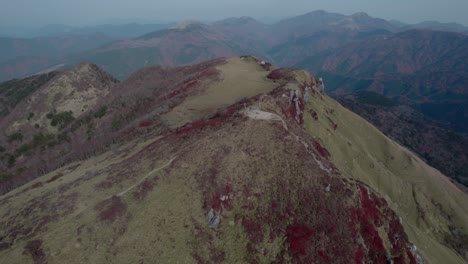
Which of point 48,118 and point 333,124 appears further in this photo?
point 48,118

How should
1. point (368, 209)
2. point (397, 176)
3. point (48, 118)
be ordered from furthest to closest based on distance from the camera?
point (48, 118), point (397, 176), point (368, 209)

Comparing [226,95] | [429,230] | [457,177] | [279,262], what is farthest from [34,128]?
[457,177]

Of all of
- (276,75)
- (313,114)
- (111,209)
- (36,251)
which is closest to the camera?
(36,251)

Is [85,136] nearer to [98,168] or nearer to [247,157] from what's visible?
[98,168]

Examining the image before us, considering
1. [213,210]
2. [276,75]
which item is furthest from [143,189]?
[276,75]

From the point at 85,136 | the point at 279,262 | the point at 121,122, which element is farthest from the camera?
the point at 85,136

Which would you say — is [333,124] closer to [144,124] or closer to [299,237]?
[144,124]

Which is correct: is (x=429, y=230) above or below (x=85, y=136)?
below
